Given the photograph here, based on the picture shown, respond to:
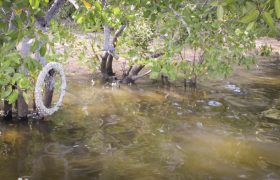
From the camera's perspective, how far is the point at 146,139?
9.63 meters

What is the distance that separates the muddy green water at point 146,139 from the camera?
25.7 feet

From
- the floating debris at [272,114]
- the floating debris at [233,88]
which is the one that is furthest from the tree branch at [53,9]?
the floating debris at [233,88]

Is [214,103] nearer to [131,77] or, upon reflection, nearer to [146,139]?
[131,77]

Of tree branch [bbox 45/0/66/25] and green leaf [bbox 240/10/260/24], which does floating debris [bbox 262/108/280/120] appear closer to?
tree branch [bbox 45/0/66/25]

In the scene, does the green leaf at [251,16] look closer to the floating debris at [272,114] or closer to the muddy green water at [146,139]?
the muddy green water at [146,139]

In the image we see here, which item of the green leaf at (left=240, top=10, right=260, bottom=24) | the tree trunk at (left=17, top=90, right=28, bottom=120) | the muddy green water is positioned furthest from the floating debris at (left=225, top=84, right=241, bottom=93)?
the green leaf at (left=240, top=10, right=260, bottom=24)

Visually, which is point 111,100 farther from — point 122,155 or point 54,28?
point 122,155

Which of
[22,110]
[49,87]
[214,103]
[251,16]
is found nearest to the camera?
[251,16]

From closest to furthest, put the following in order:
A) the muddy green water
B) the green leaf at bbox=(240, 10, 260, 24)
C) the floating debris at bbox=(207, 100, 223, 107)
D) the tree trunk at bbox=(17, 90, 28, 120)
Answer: the green leaf at bbox=(240, 10, 260, 24) → the muddy green water → the tree trunk at bbox=(17, 90, 28, 120) → the floating debris at bbox=(207, 100, 223, 107)

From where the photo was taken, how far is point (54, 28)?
10000mm

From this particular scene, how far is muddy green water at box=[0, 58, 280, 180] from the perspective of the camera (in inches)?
308

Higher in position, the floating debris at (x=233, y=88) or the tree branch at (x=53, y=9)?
the tree branch at (x=53, y=9)

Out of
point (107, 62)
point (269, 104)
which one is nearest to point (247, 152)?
point (269, 104)

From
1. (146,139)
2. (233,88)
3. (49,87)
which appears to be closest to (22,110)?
(49,87)
